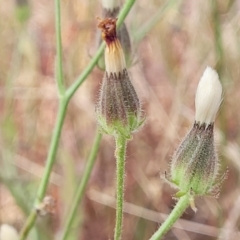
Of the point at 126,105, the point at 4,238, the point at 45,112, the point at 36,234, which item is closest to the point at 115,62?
the point at 126,105

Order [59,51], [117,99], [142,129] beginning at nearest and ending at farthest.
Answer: [117,99] < [59,51] < [142,129]

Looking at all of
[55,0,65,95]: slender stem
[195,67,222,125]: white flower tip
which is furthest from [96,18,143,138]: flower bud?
[55,0,65,95]: slender stem

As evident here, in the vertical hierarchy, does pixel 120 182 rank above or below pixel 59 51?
below

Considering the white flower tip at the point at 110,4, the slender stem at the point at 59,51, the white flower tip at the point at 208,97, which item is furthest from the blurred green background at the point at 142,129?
the white flower tip at the point at 208,97

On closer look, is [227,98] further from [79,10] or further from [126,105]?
[126,105]

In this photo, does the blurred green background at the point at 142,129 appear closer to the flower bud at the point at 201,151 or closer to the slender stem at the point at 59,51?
the slender stem at the point at 59,51

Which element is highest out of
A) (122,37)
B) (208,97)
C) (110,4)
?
(110,4)

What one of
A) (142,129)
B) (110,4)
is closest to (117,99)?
(110,4)

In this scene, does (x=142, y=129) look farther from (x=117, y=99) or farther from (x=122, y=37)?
(x=117, y=99)
